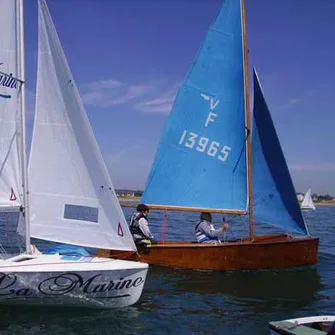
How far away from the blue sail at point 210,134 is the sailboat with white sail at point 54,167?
19.3 ft

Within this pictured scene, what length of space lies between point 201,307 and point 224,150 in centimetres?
616

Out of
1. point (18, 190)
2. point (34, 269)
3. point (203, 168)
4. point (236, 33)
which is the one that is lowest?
point (34, 269)

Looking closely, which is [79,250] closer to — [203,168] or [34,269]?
[34,269]

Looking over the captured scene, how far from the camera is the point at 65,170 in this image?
A: 338 inches

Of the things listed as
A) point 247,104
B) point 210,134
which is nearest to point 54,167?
point 210,134

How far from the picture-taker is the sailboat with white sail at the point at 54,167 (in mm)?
8336

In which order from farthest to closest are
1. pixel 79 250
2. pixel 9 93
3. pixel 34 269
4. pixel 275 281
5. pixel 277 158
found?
pixel 277 158
pixel 275 281
pixel 79 250
pixel 9 93
pixel 34 269

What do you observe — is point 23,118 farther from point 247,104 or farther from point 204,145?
point 247,104

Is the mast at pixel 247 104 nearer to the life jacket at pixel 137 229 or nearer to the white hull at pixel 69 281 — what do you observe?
the life jacket at pixel 137 229

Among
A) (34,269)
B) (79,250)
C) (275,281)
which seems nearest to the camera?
(34,269)

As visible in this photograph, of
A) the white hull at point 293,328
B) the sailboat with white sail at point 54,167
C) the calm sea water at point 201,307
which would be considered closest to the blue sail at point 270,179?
the calm sea water at point 201,307

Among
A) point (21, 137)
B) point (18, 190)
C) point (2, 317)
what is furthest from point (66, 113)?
point (2, 317)

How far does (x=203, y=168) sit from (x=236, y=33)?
4531 millimetres

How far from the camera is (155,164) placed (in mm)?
14641
